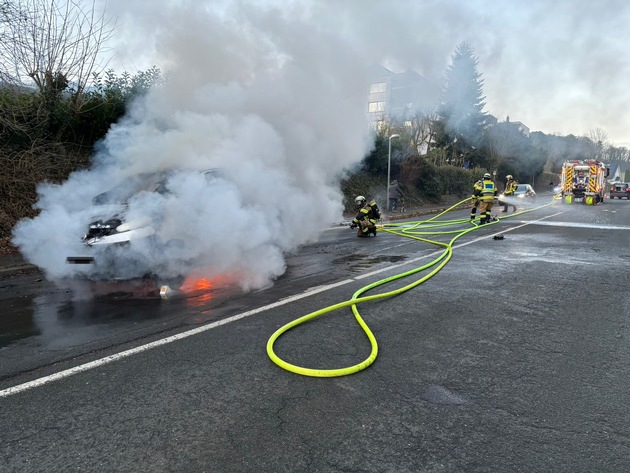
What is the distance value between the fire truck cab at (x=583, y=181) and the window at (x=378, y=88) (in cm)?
2184

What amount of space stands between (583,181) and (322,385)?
29407 millimetres

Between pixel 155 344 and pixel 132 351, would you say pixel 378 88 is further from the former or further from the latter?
pixel 132 351

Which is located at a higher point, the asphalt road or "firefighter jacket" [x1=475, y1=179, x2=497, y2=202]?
"firefighter jacket" [x1=475, y1=179, x2=497, y2=202]

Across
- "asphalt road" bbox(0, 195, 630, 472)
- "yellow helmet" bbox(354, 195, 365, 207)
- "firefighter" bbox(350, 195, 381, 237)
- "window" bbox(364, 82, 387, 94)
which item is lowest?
"asphalt road" bbox(0, 195, 630, 472)

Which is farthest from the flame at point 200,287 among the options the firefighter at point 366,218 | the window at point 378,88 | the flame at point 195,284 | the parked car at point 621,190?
the parked car at point 621,190

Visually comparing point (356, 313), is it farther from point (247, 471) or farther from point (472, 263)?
point (472, 263)

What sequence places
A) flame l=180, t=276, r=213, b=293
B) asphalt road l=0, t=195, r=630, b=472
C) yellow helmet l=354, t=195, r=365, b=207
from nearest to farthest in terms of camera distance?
asphalt road l=0, t=195, r=630, b=472
flame l=180, t=276, r=213, b=293
yellow helmet l=354, t=195, r=365, b=207

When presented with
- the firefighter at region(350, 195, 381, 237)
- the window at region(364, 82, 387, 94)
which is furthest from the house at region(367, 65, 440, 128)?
the firefighter at region(350, 195, 381, 237)

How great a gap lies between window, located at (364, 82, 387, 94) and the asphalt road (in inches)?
214

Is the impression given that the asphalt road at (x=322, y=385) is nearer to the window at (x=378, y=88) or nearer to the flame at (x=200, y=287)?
the flame at (x=200, y=287)

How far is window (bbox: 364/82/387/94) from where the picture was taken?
9.39 metres

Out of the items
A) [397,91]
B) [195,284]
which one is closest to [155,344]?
[195,284]

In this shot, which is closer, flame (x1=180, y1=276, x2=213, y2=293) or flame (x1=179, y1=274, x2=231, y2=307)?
flame (x1=179, y1=274, x2=231, y2=307)

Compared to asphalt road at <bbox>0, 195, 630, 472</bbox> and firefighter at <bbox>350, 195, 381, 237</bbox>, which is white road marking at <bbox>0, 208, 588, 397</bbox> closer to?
asphalt road at <bbox>0, 195, 630, 472</bbox>
